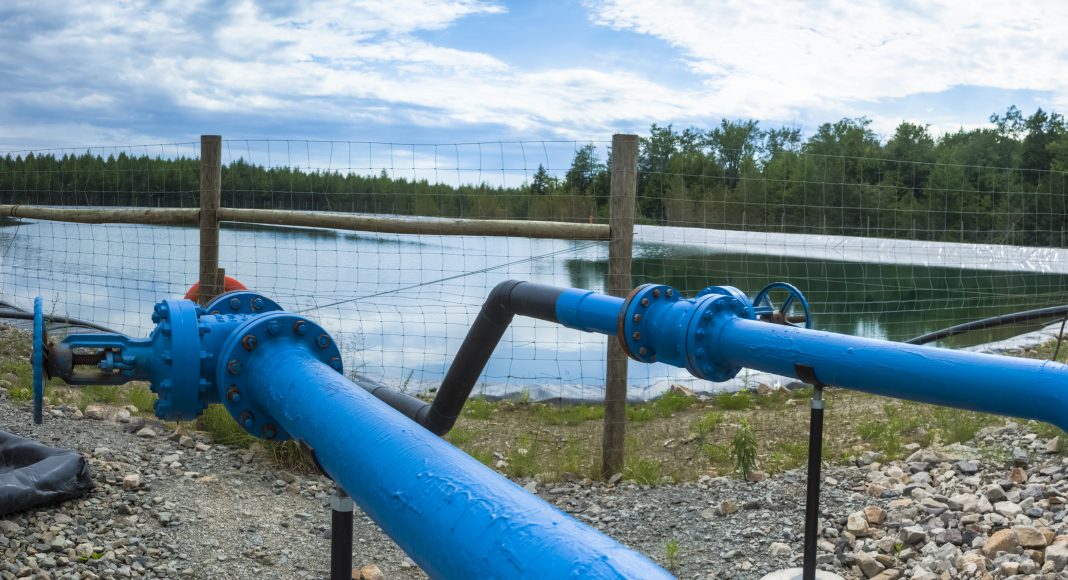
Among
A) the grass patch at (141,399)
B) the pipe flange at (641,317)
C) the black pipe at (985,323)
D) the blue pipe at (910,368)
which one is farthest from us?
the black pipe at (985,323)

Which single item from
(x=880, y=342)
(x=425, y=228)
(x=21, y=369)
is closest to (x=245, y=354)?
(x=880, y=342)

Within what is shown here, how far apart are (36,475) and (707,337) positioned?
124 inches

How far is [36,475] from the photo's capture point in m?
3.84

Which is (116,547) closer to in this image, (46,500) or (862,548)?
(46,500)

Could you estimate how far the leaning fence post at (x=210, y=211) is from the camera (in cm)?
576

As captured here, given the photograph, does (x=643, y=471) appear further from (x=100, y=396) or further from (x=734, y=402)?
(x=100, y=396)

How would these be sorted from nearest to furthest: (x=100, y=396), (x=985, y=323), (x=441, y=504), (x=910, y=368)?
(x=441, y=504)
(x=910, y=368)
(x=100, y=396)
(x=985, y=323)

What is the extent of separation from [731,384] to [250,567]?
550 centimetres

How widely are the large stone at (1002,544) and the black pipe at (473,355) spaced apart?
218cm

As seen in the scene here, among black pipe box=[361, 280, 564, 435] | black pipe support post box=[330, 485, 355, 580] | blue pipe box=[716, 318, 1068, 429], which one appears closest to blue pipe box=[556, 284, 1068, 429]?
blue pipe box=[716, 318, 1068, 429]

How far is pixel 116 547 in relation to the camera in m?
3.69

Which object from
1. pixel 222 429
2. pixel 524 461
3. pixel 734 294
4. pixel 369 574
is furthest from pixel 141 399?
pixel 734 294

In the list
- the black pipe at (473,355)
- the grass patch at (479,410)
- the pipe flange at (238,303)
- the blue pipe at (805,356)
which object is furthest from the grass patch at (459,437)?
the pipe flange at (238,303)

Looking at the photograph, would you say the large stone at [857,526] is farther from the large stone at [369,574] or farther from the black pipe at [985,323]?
the black pipe at [985,323]
